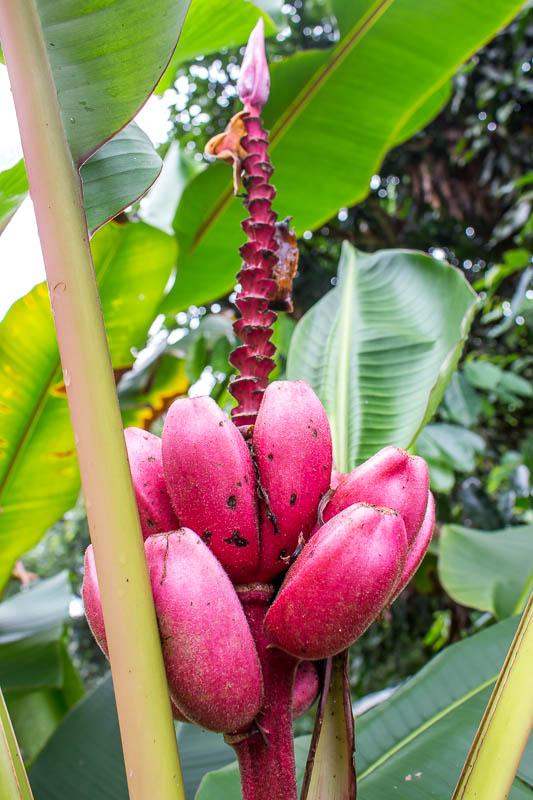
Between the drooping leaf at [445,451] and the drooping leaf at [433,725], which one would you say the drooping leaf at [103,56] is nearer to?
the drooping leaf at [433,725]

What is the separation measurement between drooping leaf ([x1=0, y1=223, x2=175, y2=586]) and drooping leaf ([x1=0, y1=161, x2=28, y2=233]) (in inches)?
8.5

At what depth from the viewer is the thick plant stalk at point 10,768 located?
1.18 ft

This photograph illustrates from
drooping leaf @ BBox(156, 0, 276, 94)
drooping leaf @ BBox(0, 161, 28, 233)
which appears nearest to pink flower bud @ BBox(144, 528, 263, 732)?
drooping leaf @ BBox(0, 161, 28, 233)

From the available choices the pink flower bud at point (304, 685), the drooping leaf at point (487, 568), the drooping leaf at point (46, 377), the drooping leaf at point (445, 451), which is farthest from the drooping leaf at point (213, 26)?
the drooping leaf at point (445, 451)

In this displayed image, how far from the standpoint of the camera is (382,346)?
0.81 m

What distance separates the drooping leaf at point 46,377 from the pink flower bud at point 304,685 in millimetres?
647

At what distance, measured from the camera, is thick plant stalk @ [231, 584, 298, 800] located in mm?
392

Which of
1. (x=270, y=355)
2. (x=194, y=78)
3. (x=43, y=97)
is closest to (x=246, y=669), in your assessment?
(x=270, y=355)

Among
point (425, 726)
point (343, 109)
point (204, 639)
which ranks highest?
point (343, 109)

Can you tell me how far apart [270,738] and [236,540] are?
115mm

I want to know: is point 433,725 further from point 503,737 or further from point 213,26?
point 213,26

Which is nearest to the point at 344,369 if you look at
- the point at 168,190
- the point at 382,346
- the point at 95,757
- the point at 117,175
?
the point at 382,346

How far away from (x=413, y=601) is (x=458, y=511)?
0.48 metres

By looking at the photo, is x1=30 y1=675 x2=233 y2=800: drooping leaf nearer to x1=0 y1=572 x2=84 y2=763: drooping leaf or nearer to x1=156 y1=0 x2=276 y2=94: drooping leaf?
x1=0 y1=572 x2=84 y2=763: drooping leaf
